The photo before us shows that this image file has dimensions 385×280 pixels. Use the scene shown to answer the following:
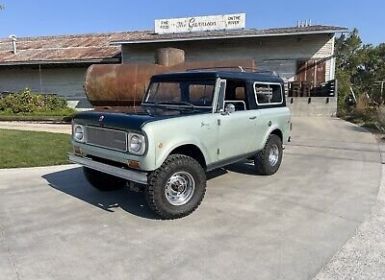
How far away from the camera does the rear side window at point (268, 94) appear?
6277 mm

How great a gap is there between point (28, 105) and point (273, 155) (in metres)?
14.8

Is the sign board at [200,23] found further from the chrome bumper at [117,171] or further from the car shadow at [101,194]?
the chrome bumper at [117,171]

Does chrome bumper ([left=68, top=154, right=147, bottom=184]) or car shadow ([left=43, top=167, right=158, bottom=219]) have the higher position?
chrome bumper ([left=68, top=154, right=147, bottom=184])

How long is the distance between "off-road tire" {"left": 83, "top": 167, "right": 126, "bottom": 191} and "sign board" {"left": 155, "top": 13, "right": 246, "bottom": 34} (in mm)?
16279

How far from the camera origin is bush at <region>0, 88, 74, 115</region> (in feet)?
58.3

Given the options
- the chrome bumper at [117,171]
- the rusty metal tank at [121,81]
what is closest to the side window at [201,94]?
the chrome bumper at [117,171]

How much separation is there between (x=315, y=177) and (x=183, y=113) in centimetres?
311

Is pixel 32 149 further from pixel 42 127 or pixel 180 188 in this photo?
pixel 180 188

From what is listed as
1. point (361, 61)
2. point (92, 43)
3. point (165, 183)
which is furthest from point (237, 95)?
point (361, 61)

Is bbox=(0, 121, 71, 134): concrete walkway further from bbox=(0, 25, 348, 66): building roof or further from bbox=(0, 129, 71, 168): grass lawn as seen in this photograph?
bbox=(0, 25, 348, 66): building roof

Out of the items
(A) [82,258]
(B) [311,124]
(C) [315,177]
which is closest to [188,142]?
(A) [82,258]

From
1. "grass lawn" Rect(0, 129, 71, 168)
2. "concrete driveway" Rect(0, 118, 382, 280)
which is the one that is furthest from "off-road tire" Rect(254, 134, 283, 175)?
"grass lawn" Rect(0, 129, 71, 168)

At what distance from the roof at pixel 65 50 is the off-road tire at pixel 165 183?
1720cm

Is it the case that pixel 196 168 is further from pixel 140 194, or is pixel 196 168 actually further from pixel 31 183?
pixel 31 183
